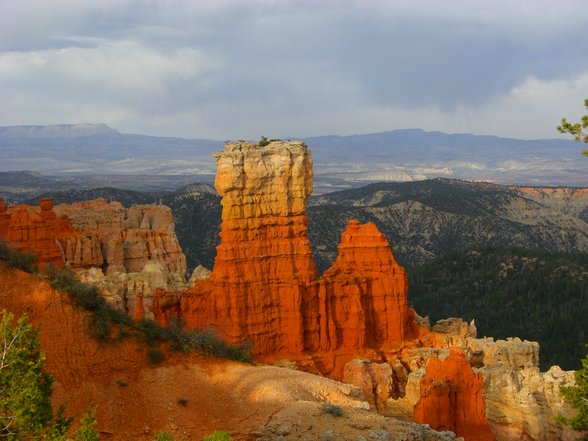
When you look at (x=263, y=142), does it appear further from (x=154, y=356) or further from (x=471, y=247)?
(x=471, y=247)

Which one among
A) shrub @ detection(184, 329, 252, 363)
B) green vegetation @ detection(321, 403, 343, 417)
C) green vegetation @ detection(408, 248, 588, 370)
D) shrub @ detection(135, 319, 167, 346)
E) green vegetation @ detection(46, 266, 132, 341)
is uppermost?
green vegetation @ detection(46, 266, 132, 341)

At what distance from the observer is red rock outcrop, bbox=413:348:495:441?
81.0 feet

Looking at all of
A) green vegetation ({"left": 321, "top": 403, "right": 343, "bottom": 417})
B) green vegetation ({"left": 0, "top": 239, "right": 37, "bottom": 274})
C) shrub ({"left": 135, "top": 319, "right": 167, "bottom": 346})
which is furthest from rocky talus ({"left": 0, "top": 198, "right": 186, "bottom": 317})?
green vegetation ({"left": 321, "top": 403, "right": 343, "bottom": 417})

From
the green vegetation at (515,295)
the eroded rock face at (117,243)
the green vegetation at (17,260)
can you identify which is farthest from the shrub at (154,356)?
the green vegetation at (515,295)

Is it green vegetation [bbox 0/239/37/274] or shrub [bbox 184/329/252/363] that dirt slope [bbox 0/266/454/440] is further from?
green vegetation [bbox 0/239/37/274]

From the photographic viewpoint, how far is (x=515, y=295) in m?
66.2

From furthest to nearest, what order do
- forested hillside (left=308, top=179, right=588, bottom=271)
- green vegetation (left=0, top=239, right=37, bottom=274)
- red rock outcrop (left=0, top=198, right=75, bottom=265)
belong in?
forested hillside (left=308, top=179, right=588, bottom=271), red rock outcrop (left=0, top=198, right=75, bottom=265), green vegetation (left=0, top=239, right=37, bottom=274)

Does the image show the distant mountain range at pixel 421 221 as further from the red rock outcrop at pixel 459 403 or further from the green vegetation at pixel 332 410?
the green vegetation at pixel 332 410

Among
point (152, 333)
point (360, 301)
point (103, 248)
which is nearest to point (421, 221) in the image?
point (103, 248)

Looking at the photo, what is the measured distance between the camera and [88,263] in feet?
147

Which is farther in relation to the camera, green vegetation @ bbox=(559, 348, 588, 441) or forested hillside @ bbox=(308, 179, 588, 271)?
forested hillside @ bbox=(308, 179, 588, 271)

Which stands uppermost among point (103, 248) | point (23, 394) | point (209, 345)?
point (23, 394)

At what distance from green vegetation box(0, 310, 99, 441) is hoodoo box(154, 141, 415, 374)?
62.8 feet

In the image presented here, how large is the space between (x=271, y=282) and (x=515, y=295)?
128 ft
